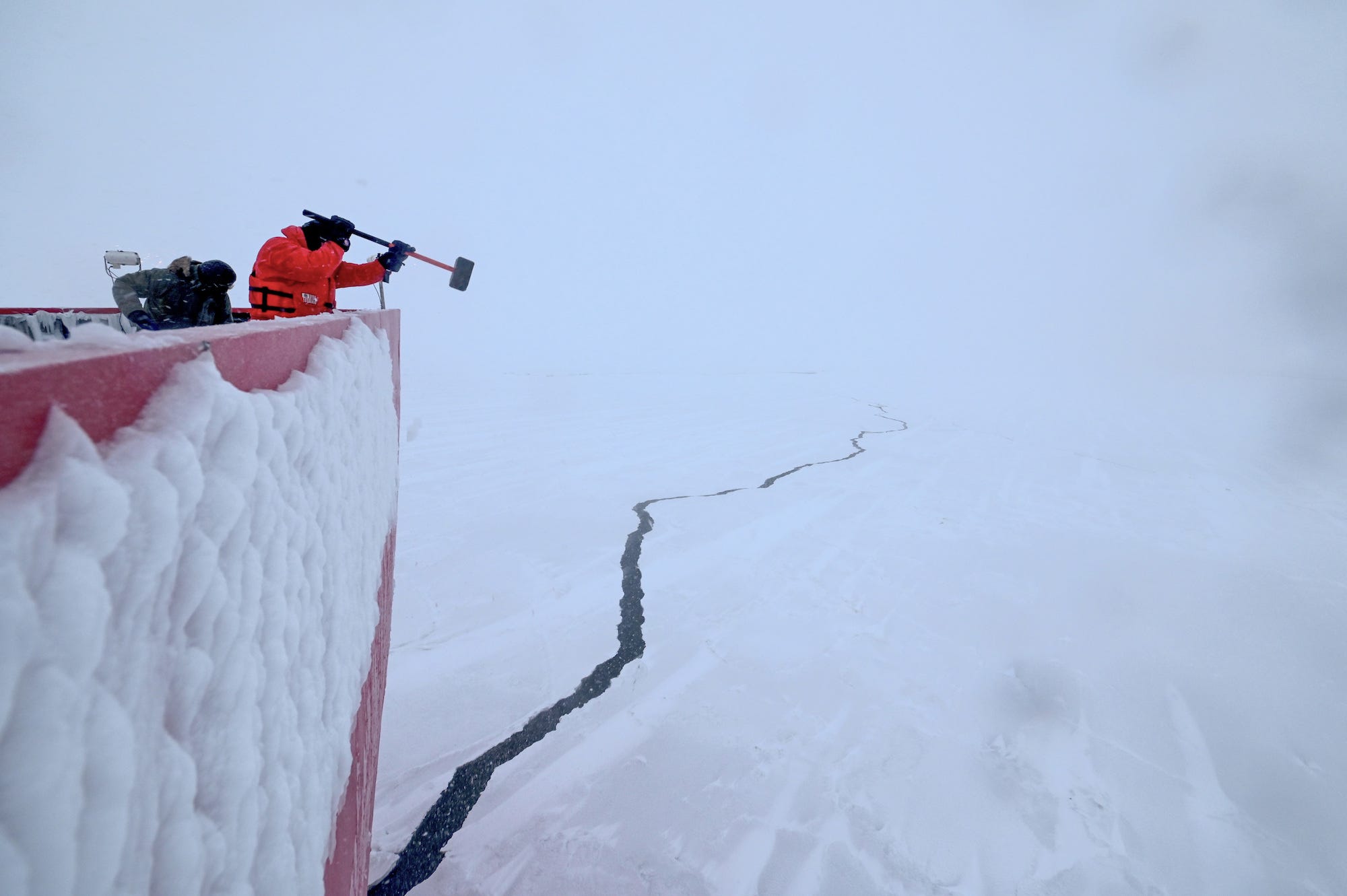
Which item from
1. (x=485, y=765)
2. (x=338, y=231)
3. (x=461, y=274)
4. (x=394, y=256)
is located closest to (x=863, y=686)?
(x=485, y=765)

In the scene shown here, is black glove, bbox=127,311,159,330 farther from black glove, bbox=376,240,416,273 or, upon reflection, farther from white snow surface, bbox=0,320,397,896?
white snow surface, bbox=0,320,397,896

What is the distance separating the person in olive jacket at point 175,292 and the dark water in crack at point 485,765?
93.7 inches

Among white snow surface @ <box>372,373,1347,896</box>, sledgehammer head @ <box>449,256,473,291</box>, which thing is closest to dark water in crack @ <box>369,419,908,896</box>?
white snow surface @ <box>372,373,1347,896</box>

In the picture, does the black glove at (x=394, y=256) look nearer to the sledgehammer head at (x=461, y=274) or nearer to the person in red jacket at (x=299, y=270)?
the person in red jacket at (x=299, y=270)

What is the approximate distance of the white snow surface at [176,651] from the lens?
1.01ft

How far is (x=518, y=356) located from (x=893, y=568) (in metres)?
11.6

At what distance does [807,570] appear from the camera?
2785 mm

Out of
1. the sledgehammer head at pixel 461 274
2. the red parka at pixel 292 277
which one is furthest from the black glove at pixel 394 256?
the sledgehammer head at pixel 461 274

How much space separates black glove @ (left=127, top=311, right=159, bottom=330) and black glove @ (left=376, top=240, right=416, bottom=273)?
3.68 feet

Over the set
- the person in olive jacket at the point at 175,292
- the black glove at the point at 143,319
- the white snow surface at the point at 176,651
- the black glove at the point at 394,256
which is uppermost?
the black glove at the point at 394,256

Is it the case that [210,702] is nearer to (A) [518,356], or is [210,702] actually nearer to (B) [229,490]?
(B) [229,490]

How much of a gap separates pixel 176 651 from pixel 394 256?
3.54 metres

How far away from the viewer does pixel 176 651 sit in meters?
0.45

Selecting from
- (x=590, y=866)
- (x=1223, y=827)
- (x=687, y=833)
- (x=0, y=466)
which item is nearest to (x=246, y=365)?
(x=0, y=466)
